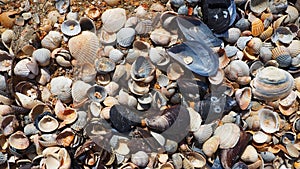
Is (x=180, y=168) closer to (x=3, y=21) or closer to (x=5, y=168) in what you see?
(x=5, y=168)

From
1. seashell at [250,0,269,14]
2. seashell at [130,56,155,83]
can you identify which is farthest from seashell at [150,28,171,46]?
seashell at [250,0,269,14]

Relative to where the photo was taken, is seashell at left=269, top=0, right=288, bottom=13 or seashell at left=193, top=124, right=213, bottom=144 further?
seashell at left=269, top=0, right=288, bottom=13

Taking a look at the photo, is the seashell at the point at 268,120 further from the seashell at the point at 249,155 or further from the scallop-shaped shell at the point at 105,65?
the scallop-shaped shell at the point at 105,65

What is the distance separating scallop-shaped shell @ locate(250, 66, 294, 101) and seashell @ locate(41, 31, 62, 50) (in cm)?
99

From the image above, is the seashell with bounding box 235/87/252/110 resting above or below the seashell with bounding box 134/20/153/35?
below

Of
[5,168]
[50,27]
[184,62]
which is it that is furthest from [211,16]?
[5,168]

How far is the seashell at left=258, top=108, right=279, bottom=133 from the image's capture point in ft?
6.97

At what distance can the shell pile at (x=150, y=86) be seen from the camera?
2061 millimetres

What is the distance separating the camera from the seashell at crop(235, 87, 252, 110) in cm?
211

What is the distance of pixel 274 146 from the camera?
7.02 feet

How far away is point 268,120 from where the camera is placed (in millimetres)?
2148

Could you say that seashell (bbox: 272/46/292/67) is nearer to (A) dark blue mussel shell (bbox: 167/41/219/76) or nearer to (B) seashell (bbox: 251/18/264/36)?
(B) seashell (bbox: 251/18/264/36)

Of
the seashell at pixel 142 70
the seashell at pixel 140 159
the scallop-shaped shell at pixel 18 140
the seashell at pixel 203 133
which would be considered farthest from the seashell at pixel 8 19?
the seashell at pixel 203 133

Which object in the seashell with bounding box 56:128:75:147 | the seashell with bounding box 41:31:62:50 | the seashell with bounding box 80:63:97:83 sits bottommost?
the seashell with bounding box 56:128:75:147
